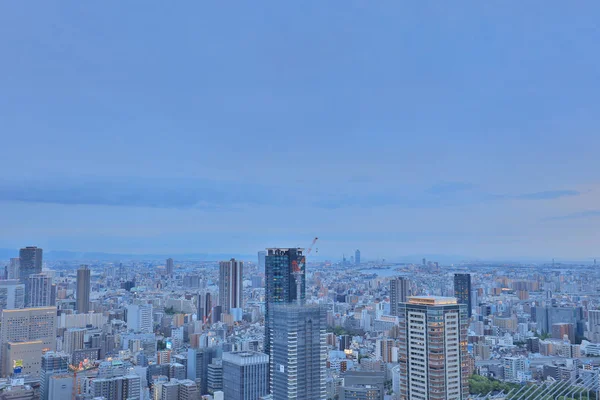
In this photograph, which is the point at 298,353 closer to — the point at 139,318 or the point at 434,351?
the point at 434,351

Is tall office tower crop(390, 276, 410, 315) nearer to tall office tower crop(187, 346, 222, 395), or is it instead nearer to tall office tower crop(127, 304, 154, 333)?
tall office tower crop(187, 346, 222, 395)

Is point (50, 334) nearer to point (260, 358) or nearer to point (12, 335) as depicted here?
point (12, 335)

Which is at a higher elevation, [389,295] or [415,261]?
[415,261]

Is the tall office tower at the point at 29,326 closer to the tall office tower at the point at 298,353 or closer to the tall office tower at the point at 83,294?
the tall office tower at the point at 83,294

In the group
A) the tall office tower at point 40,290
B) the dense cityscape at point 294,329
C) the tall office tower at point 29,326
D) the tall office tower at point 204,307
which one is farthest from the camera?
the tall office tower at point 204,307

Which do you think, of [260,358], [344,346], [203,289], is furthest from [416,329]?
[203,289]

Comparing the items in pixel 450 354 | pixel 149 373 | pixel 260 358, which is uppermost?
pixel 450 354

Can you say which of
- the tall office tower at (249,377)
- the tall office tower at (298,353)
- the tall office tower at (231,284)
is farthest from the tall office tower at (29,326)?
the tall office tower at (298,353)
